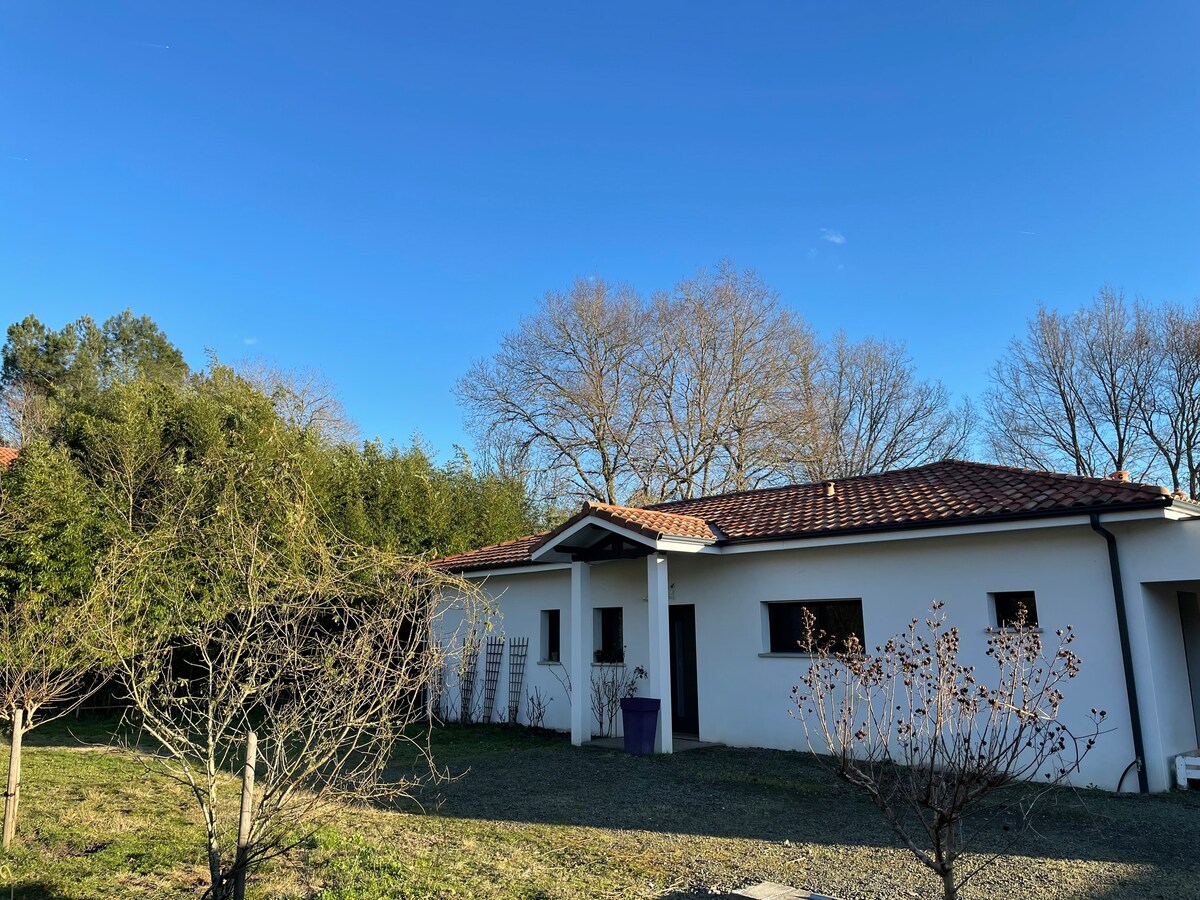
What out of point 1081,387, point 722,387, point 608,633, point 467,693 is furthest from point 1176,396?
point 467,693

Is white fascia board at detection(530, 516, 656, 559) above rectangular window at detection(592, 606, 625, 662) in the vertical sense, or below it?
above

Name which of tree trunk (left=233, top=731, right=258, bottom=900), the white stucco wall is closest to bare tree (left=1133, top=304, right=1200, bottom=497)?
the white stucco wall

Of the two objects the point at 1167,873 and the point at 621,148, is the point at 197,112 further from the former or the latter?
the point at 1167,873

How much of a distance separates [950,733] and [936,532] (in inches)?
123

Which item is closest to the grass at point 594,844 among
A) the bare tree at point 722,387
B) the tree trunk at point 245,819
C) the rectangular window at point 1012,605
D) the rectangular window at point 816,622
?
the tree trunk at point 245,819

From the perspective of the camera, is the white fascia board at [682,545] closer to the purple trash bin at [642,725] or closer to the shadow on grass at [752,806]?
the purple trash bin at [642,725]

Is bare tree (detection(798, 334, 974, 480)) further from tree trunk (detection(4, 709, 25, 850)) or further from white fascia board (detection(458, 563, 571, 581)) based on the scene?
tree trunk (detection(4, 709, 25, 850))

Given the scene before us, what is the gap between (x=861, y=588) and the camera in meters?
10.7

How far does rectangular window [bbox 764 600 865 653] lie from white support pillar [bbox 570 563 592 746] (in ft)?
9.97

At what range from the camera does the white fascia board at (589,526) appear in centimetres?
1152

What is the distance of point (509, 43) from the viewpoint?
40.5 ft

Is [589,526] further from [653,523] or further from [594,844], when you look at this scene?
[594,844]

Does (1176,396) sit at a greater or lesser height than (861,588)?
greater

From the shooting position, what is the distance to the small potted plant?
11.2m
